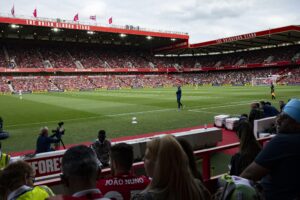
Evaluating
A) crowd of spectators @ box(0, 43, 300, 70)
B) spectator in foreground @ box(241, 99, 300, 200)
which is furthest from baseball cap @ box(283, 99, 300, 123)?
crowd of spectators @ box(0, 43, 300, 70)

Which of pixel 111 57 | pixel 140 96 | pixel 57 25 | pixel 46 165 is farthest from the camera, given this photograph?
pixel 111 57

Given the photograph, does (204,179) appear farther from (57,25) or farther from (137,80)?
(137,80)

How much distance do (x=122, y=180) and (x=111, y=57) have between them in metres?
78.5

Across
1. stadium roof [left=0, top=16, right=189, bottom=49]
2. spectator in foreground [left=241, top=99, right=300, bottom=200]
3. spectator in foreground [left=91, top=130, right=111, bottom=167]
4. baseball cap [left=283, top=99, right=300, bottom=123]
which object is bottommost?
spectator in foreground [left=91, top=130, right=111, bottom=167]

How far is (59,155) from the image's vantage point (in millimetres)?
7957

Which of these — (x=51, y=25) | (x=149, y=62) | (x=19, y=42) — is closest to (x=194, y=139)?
(x=51, y=25)

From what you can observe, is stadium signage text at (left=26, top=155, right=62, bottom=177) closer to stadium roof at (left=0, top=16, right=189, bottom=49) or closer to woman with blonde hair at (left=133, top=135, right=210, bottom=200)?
woman with blonde hair at (left=133, top=135, right=210, bottom=200)

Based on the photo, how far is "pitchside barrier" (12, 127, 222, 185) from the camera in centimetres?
756

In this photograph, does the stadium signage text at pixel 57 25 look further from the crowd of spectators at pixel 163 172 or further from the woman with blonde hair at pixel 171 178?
the woman with blonde hair at pixel 171 178

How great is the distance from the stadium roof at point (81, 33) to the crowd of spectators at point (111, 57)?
16.0ft

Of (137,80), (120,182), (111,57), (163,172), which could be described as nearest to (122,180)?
(120,182)

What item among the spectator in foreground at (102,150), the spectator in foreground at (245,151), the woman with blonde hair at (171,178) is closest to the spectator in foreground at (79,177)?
the woman with blonde hair at (171,178)

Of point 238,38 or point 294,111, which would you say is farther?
point 238,38

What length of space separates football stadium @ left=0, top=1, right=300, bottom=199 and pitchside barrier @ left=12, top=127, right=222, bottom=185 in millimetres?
32
